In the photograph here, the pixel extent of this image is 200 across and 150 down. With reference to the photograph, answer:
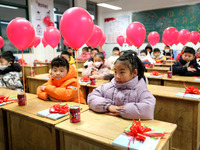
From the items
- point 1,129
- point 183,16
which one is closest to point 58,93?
point 1,129

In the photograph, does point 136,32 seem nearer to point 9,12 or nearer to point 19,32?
point 19,32

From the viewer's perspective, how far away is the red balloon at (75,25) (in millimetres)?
1404

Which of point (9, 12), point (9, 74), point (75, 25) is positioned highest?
point (9, 12)

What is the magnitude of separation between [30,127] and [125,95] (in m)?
0.92

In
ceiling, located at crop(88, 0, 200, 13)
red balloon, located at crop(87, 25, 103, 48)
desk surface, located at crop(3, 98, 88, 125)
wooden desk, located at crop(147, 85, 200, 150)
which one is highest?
ceiling, located at crop(88, 0, 200, 13)

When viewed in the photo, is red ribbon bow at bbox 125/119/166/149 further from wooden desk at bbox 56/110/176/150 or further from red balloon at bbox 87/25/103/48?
red balloon at bbox 87/25/103/48

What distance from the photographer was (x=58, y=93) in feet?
6.10

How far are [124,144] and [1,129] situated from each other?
1.49 m

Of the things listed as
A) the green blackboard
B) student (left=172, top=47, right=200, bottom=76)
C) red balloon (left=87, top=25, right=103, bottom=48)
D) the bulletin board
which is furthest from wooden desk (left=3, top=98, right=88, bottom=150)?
the bulletin board

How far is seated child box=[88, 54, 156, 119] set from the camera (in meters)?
1.33

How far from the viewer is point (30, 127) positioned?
63.1 inches

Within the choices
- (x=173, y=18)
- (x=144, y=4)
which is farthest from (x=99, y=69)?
(x=144, y=4)

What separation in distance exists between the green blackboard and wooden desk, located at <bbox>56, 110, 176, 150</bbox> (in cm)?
728

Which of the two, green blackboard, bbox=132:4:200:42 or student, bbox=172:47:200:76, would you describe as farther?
green blackboard, bbox=132:4:200:42
